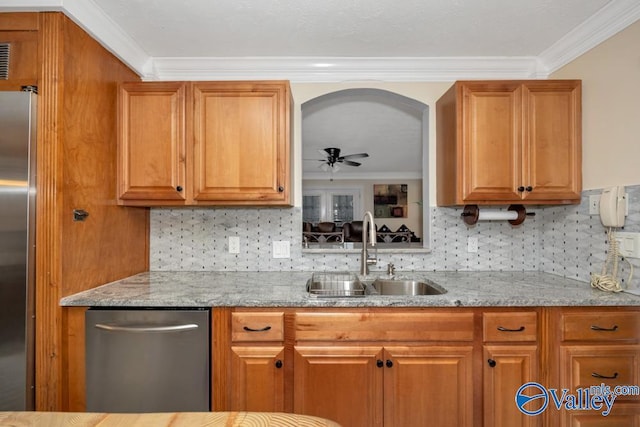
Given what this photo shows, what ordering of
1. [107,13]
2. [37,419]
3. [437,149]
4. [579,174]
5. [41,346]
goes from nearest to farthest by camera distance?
[37,419], [41,346], [107,13], [579,174], [437,149]

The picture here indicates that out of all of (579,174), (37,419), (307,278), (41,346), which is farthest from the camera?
(307,278)

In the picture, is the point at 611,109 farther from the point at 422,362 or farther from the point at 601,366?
the point at 422,362

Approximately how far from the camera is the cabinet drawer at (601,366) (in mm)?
1644

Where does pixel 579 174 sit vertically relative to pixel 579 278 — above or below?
above

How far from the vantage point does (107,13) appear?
1854 millimetres

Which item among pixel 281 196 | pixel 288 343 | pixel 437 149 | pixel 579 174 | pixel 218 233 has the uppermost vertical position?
pixel 437 149

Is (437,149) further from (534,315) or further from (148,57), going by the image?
(148,57)

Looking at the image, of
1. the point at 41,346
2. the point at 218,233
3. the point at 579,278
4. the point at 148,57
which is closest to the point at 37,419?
the point at 41,346

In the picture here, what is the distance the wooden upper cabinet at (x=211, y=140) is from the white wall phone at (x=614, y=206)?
173 cm

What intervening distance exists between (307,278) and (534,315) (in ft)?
4.09

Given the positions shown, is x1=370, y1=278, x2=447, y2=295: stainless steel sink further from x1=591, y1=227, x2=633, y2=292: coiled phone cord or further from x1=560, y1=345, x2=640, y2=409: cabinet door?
x1=591, y1=227, x2=633, y2=292: coiled phone cord

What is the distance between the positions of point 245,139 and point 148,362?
4.19 ft

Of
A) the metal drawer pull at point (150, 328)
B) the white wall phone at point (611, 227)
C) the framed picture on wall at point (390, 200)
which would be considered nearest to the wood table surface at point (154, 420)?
the metal drawer pull at point (150, 328)

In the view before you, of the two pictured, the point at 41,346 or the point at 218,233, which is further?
the point at 218,233
